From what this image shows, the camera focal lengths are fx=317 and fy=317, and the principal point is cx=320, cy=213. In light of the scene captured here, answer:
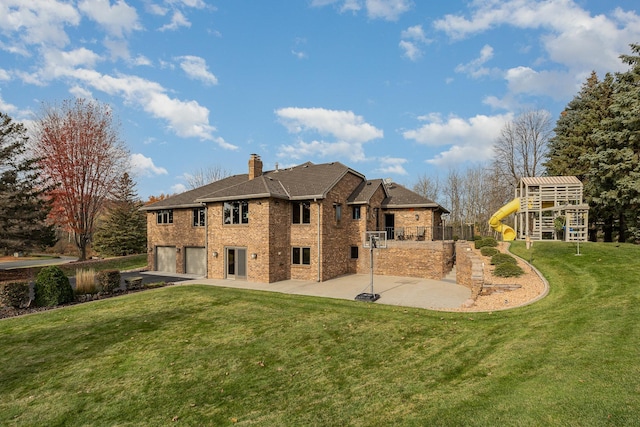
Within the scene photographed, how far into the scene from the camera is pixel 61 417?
549 cm

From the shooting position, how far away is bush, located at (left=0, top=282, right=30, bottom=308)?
12.2 metres

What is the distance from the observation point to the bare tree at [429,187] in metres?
50.6

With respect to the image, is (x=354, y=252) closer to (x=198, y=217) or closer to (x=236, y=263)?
(x=236, y=263)

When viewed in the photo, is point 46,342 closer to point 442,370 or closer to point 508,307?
point 442,370

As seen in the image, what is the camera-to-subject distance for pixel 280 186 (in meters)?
20.5

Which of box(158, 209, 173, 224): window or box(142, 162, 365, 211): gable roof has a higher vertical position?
box(142, 162, 365, 211): gable roof

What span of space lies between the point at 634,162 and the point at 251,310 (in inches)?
994

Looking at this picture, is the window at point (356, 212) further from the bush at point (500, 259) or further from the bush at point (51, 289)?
the bush at point (51, 289)

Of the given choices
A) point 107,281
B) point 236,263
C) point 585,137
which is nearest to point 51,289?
point 107,281

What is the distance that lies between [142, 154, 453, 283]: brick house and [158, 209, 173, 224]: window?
76mm

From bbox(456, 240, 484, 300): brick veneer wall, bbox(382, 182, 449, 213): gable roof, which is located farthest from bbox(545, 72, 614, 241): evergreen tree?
bbox(456, 240, 484, 300): brick veneer wall

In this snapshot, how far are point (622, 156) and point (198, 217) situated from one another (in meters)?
28.9

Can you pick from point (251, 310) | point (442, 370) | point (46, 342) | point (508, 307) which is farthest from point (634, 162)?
point (46, 342)

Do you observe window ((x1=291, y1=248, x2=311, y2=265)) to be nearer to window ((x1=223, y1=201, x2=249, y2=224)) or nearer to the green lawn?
window ((x1=223, y1=201, x2=249, y2=224))
